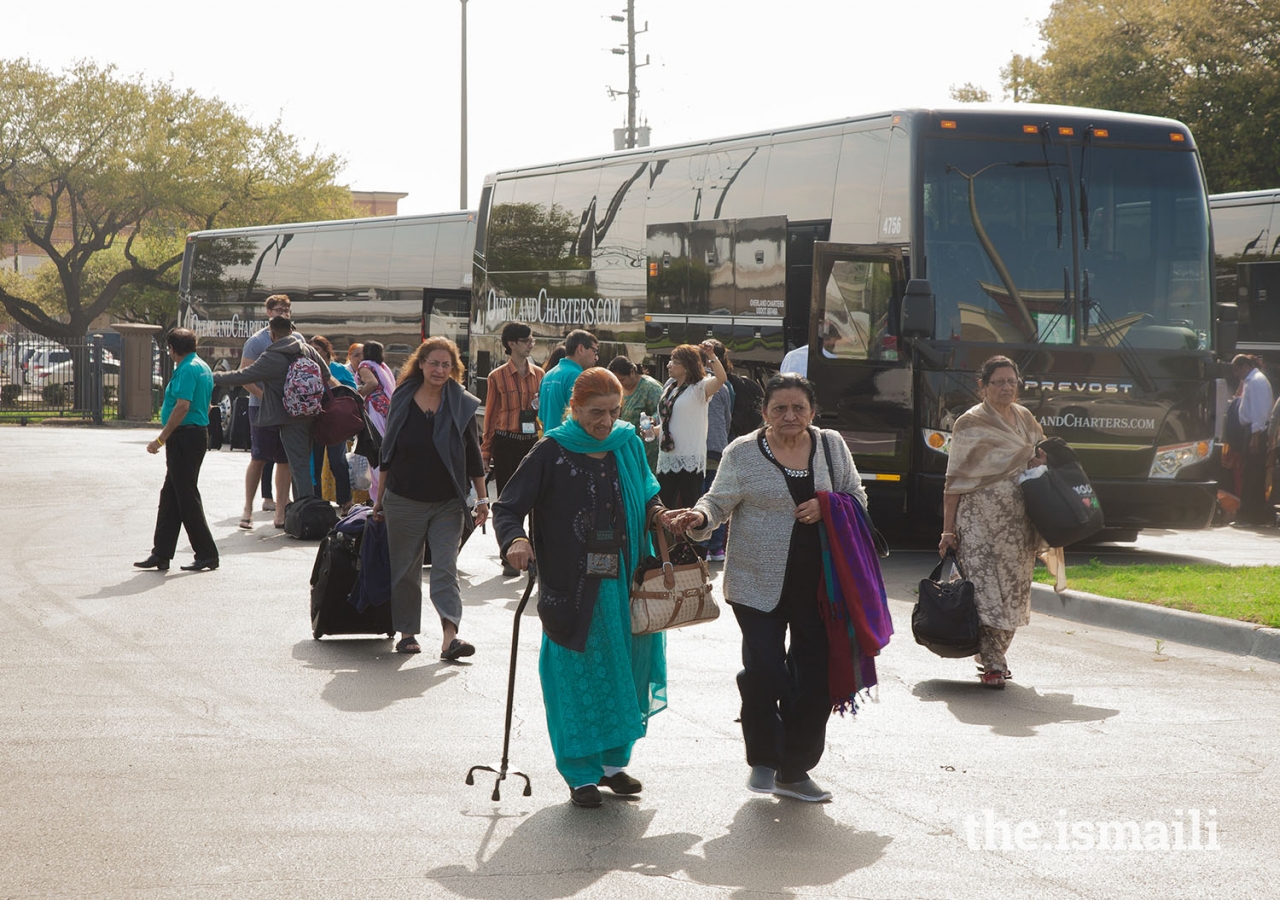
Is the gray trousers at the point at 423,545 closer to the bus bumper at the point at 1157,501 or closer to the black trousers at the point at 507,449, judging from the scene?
the black trousers at the point at 507,449

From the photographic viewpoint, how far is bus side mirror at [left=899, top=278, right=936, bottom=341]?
12.8m

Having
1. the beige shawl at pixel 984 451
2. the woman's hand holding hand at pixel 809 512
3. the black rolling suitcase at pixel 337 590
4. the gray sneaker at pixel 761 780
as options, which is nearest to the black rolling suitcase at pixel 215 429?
the black rolling suitcase at pixel 337 590

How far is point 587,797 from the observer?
578cm

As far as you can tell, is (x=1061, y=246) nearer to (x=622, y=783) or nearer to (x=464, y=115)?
(x=622, y=783)

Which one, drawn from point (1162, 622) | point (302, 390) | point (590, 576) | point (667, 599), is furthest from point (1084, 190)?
point (590, 576)

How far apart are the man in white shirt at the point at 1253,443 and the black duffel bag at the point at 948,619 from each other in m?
10.6

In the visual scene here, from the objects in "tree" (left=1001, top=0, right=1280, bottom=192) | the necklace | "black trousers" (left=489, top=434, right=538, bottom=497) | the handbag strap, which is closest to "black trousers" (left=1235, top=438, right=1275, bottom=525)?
"black trousers" (left=489, top=434, right=538, bottom=497)

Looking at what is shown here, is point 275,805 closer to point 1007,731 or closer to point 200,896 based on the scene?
point 200,896

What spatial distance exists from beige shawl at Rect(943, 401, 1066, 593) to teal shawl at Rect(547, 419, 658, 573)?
107 inches

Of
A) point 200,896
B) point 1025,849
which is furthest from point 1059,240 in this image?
point 200,896

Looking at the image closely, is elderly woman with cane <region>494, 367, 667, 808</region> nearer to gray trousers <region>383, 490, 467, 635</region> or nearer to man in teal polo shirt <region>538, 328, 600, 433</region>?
gray trousers <region>383, 490, 467, 635</region>

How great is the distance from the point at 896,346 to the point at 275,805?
8.97 meters

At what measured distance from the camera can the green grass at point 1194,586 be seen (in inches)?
386

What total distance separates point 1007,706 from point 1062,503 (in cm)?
116
